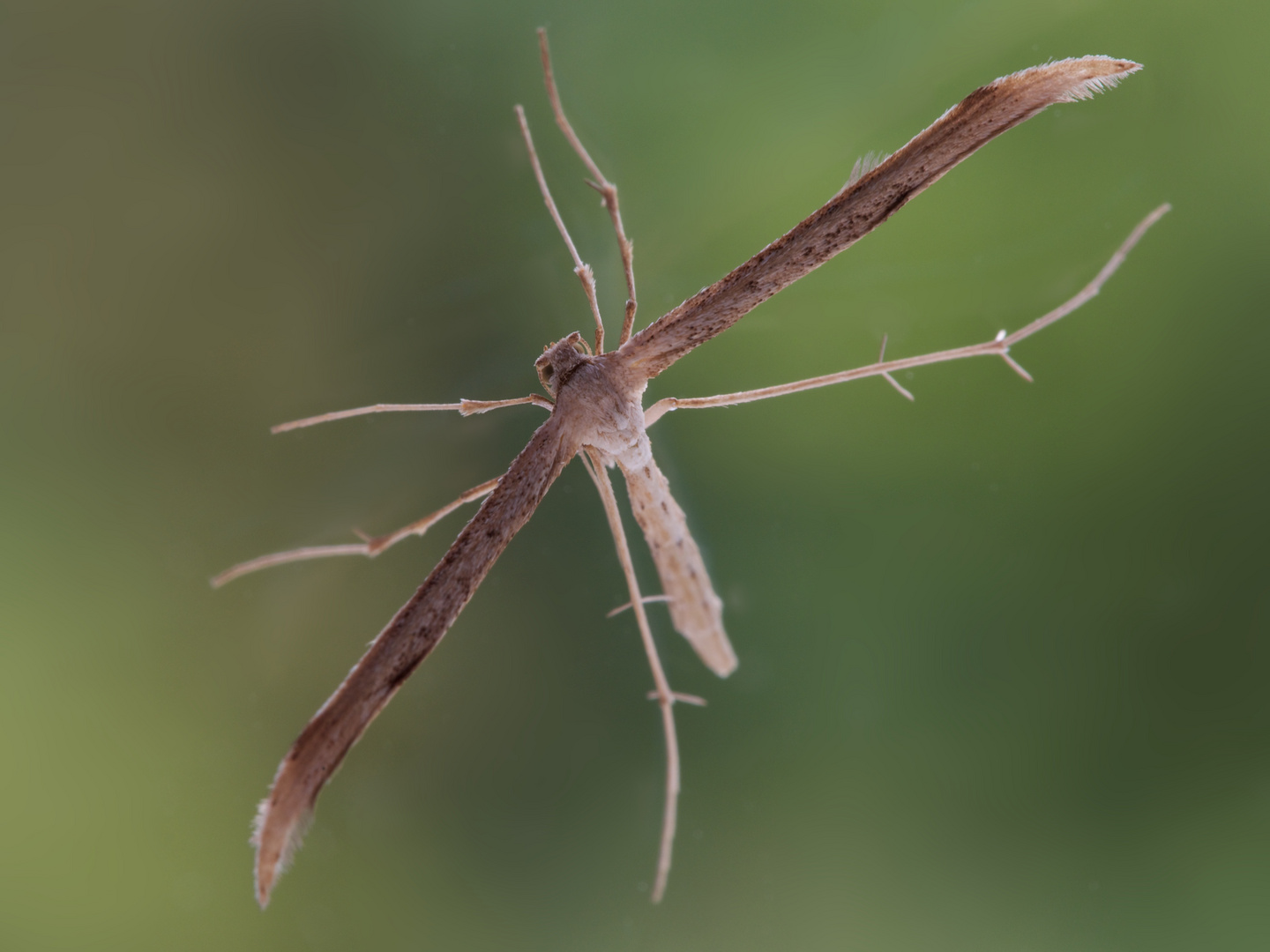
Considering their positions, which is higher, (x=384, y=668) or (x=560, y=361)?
(x=560, y=361)

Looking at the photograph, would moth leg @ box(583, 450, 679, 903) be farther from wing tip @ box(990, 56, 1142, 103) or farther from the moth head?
wing tip @ box(990, 56, 1142, 103)

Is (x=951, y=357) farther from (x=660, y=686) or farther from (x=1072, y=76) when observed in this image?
(x=660, y=686)

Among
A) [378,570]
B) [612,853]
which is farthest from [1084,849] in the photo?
[378,570]

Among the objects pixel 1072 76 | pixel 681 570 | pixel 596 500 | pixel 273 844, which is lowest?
pixel 273 844

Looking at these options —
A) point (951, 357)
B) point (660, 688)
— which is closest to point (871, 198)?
point (951, 357)

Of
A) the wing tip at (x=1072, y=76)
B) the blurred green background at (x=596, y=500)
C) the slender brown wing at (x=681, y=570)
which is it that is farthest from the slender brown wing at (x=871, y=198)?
the blurred green background at (x=596, y=500)

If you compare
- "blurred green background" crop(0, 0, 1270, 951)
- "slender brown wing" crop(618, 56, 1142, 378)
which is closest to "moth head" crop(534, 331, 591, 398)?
"slender brown wing" crop(618, 56, 1142, 378)

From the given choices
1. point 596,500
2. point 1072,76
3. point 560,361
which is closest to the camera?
point 1072,76
